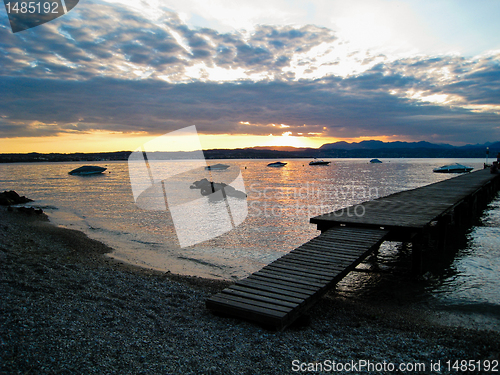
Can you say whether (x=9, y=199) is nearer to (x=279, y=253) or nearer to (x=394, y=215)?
(x=279, y=253)

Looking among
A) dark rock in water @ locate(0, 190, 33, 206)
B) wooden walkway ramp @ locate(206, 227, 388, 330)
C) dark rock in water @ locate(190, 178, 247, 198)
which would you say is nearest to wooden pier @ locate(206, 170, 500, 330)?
wooden walkway ramp @ locate(206, 227, 388, 330)

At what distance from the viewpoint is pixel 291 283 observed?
6832 mm

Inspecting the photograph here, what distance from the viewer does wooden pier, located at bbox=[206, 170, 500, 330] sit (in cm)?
599

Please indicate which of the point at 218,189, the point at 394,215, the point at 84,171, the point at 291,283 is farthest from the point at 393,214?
the point at 84,171

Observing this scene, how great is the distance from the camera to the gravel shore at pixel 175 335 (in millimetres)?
4754

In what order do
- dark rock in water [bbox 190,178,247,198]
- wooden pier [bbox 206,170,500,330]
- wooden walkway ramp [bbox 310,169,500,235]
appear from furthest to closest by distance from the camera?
dark rock in water [bbox 190,178,247,198]
wooden walkway ramp [bbox 310,169,500,235]
wooden pier [bbox 206,170,500,330]

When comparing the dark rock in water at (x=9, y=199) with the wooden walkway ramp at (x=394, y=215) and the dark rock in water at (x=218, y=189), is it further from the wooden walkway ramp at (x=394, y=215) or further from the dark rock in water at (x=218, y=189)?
the wooden walkway ramp at (x=394, y=215)

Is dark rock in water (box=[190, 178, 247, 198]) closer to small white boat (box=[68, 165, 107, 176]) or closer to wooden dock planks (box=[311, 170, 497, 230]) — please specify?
wooden dock planks (box=[311, 170, 497, 230])

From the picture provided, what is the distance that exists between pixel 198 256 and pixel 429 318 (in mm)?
8935

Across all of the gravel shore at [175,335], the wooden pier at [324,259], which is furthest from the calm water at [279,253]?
the gravel shore at [175,335]

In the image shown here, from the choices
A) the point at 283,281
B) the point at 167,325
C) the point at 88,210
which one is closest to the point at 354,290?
the point at 283,281

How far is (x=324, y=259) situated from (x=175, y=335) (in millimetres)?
4177

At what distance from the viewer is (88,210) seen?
1068 inches

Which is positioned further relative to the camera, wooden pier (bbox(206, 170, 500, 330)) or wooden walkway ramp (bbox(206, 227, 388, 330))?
wooden pier (bbox(206, 170, 500, 330))
